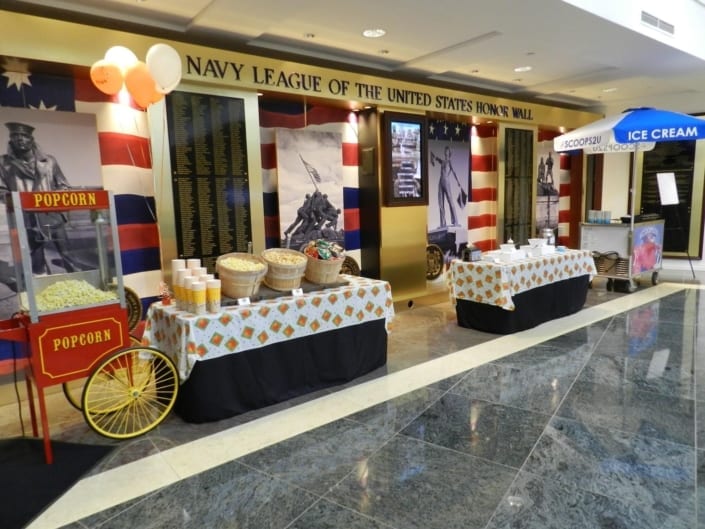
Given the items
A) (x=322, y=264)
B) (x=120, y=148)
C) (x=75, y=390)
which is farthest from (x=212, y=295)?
(x=120, y=148)

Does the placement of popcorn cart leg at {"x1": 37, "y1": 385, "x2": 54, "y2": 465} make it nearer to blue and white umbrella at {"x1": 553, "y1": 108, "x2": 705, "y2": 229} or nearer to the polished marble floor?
the polished marble floor

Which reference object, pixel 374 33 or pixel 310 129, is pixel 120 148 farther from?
pixel 374 33

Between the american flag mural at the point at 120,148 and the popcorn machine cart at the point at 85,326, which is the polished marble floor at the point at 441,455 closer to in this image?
the popcorn machine cart at the point at 85,326

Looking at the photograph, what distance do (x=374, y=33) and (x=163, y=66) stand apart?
249 centimetres

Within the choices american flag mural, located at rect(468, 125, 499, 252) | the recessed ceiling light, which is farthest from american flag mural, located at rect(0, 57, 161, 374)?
american flag mural, located at rect(468, 125, 499, 252)

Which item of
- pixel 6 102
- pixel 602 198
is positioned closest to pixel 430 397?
pixel 6 102

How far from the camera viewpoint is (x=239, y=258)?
3.77 m

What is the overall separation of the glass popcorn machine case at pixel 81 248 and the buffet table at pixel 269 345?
503 millimetres

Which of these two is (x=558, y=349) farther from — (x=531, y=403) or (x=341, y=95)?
(x=341, y=95)

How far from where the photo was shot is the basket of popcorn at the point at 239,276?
3516mm

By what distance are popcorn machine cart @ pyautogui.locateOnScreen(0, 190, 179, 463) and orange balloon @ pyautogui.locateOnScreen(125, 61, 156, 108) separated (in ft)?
3.55

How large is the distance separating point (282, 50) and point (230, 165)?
5.51ft

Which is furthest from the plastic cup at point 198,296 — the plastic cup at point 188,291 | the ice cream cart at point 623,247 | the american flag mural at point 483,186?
the ice cream cart at point 623,247

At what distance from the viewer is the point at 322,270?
3.99 m
